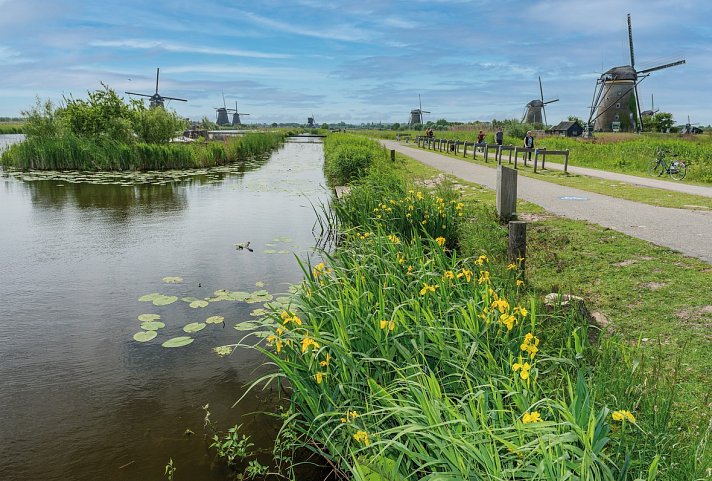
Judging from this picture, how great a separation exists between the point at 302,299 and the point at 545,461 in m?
2.64

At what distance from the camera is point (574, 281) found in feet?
18.7

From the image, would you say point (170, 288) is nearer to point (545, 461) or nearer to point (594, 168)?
point (545, 461)

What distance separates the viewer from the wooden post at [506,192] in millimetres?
7617

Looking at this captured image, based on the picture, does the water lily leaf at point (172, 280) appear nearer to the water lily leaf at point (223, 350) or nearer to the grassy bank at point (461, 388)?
the water lily leaf at point (223, 350)

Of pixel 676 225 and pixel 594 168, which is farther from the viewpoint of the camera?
pixel 594 168

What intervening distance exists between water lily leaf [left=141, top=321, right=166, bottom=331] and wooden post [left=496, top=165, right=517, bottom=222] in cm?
540

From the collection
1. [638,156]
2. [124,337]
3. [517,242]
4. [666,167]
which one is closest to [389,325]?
[517,242]

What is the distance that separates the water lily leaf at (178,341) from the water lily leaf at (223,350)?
34 cm

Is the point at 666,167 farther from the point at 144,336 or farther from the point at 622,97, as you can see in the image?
the point at 622,97

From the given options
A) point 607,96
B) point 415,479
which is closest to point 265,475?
point 415,479

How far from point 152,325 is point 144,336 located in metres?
0.31

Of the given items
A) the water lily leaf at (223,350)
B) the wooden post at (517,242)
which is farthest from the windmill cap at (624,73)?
the water lily leaf at (223,350)

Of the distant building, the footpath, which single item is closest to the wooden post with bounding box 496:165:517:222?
the footpath

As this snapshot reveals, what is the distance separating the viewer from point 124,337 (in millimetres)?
5305
